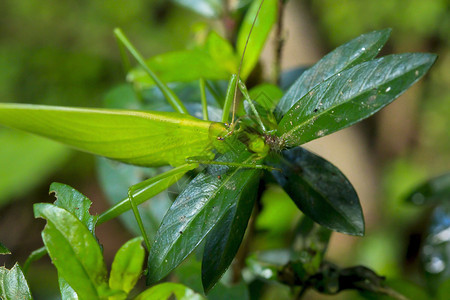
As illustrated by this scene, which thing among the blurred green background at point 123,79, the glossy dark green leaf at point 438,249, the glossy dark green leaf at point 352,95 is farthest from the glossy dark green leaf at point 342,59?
the blurred green background at point 123,79

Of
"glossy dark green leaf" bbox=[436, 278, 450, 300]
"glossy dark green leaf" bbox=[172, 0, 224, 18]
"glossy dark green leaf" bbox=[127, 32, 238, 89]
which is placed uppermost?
"glossy dark green leaf" bbox=[172, 0, 224, 18]

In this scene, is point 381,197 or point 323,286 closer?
point 323,286

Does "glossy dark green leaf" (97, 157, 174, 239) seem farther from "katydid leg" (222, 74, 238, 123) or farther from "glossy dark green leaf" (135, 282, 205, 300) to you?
"glossy dark green leaf" (135, 282, 205, 300)

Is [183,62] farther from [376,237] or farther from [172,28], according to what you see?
→ [172,28]

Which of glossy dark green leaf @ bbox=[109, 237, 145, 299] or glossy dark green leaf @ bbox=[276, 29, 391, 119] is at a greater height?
glossy dark green leaf @ bbox=[276, 29, 391, 119]

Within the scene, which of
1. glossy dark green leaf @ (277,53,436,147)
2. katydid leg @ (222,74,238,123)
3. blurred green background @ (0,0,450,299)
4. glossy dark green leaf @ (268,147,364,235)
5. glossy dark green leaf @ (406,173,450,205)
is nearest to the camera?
glossy dark green leaf @ (277,53,436,147)

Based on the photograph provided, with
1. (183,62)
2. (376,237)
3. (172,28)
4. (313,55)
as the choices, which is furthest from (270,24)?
(172,28)

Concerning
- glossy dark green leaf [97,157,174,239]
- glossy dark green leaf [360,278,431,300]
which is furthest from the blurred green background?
glossy dark green leaf [360,278,431,300]

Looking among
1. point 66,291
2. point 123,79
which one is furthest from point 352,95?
point 123,79
